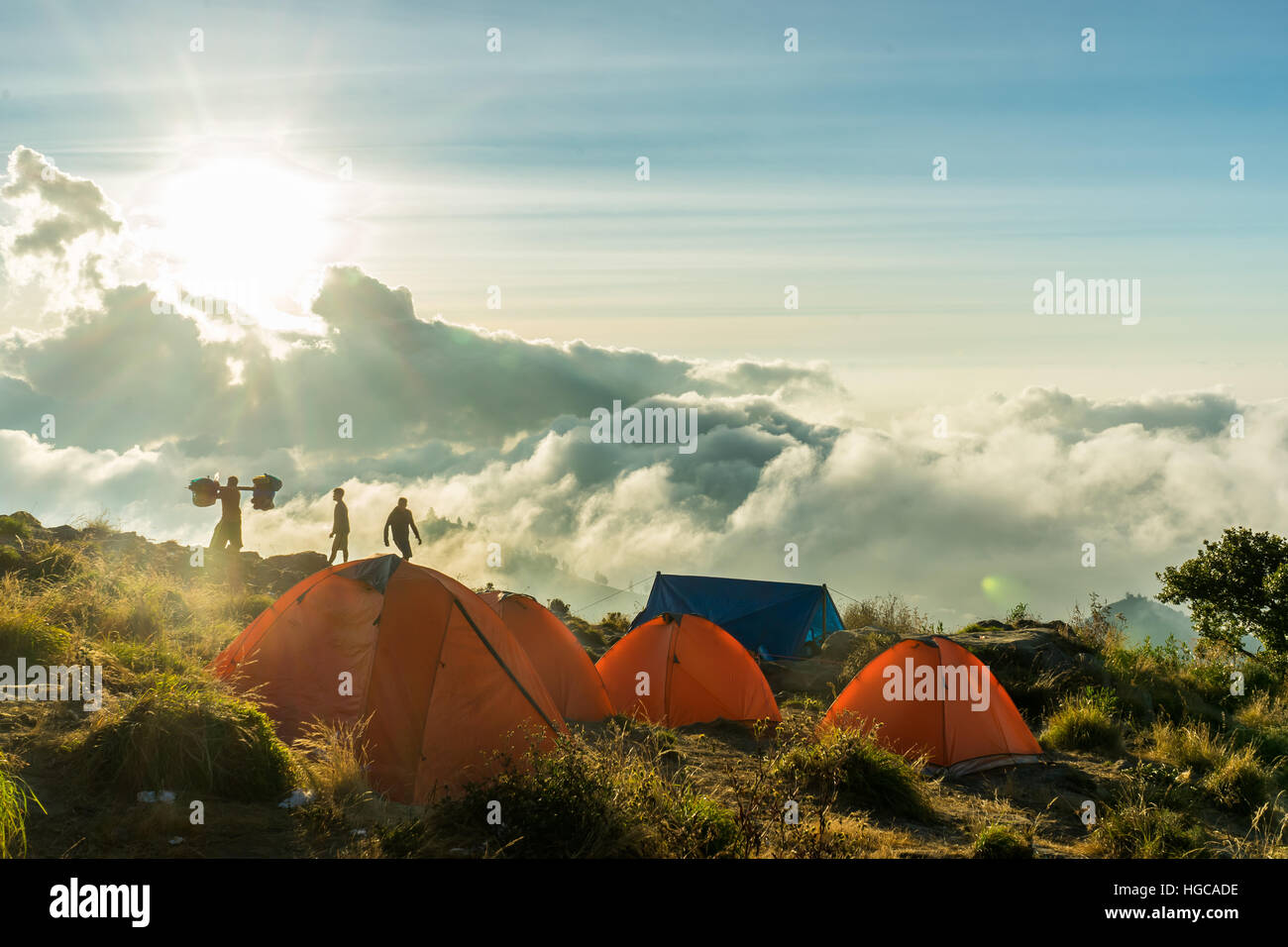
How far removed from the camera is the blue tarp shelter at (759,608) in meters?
20.4

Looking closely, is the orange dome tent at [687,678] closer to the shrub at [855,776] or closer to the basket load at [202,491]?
the shrub at [855,776]

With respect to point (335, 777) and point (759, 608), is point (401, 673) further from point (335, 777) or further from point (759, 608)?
point (759, 608)

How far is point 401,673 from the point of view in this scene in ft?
30.5

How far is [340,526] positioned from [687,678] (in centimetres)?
1066

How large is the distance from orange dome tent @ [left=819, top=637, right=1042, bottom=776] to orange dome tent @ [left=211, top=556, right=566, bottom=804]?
523 centimetres

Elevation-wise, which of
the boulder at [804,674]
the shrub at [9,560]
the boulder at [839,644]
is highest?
the shrub at [9,560]

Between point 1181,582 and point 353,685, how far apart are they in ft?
81.3

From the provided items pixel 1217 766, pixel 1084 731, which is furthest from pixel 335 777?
pixel 1217 766

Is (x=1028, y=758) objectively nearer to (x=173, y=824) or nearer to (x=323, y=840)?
(x=323, y=840)

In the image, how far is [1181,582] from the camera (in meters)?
25.4

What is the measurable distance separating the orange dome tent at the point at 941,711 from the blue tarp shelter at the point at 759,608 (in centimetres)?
735

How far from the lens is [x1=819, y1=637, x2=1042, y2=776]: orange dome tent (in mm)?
12188

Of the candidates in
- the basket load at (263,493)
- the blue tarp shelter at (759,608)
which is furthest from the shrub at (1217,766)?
the basket load at (263,493)
